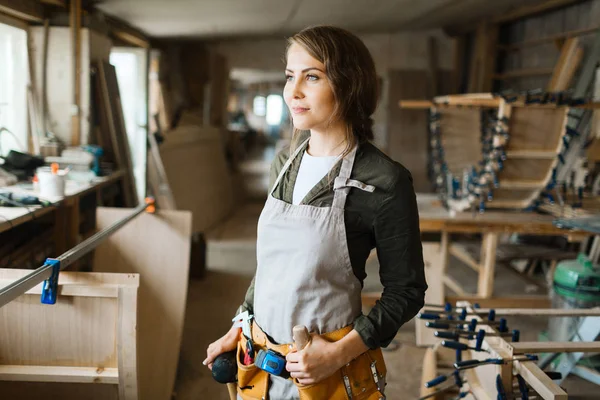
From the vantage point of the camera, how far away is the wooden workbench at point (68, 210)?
2.66 meters

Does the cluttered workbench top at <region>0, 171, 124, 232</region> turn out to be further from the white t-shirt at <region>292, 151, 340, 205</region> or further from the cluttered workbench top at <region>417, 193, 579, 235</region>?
the cluttered workbench top at <region>417, 193, 579, 235</region>

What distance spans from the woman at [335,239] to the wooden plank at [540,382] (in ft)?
1.81

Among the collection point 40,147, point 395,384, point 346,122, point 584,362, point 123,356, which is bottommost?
point 395,384

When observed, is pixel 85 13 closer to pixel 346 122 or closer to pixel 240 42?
pixel 346 122

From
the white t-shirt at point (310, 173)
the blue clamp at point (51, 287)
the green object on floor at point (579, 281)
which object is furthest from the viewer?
the green object on floor at point (579, 281)

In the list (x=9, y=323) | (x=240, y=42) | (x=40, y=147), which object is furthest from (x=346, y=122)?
(x=240, y=42)

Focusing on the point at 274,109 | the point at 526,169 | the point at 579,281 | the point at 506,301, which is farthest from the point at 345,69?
the point at 274,109

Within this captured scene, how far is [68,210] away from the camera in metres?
3.40

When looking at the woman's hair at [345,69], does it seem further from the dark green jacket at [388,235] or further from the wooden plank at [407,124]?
the wooden plank at [407,124]

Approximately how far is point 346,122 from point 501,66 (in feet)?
20.0

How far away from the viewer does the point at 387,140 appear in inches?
299

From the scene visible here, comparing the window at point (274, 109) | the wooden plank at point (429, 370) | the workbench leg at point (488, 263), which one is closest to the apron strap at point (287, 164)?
the wooden plank at point (429, 370)

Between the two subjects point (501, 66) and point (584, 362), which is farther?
point (501, 66)

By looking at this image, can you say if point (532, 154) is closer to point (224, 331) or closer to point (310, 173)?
point (224, 331)
